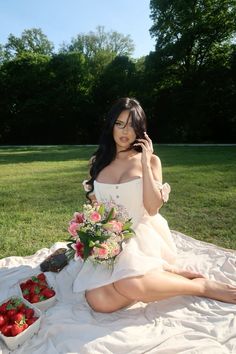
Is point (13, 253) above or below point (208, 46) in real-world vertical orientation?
below

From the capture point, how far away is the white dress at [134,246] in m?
3.16

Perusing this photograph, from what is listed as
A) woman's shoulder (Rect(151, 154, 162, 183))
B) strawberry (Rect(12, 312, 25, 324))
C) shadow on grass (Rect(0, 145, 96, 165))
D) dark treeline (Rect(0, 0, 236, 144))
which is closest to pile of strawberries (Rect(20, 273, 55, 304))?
strawberry (Rect(12, 312, 25, 324))

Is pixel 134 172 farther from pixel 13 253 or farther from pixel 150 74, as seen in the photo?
pixel 150 74

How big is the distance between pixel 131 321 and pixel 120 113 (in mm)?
1917

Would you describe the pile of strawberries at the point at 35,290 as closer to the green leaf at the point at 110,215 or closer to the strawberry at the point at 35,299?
the strawberry at the point at 35,299

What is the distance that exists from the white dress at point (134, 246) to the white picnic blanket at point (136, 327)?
28cm

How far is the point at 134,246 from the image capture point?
3.35 m

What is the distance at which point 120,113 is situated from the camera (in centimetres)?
369

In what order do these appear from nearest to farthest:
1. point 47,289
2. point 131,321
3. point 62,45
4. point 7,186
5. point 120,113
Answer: point 131,321, point 47,289, point 120,113, point 7,186, point 62,45

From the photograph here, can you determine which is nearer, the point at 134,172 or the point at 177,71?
the point at 134,172

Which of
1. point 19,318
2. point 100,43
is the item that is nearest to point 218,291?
point 19,318

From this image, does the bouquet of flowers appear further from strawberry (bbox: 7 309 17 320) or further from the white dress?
strawberry (bbox: 7 309 17 320)

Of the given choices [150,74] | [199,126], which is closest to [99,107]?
[150,74]

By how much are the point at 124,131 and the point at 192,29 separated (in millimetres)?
25541
